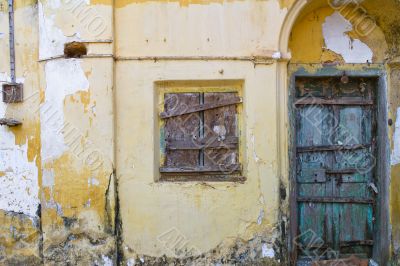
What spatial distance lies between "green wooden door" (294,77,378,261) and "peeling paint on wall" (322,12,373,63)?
0.90ft

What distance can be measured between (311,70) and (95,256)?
10.6 feet

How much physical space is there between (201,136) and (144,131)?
0.65 meters

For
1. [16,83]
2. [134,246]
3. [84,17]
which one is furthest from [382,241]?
[16,83]

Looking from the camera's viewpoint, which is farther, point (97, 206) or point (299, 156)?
point (299, 156)

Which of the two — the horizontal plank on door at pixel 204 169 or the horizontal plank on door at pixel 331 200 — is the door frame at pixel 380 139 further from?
the horizontal plank on door at pixel 204 169

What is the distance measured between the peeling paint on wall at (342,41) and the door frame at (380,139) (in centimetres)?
11

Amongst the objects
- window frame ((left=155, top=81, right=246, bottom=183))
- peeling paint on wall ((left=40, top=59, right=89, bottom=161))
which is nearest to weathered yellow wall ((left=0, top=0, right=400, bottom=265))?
peeling paint on wall ((left=40, top=59, right=89, bottom=161))

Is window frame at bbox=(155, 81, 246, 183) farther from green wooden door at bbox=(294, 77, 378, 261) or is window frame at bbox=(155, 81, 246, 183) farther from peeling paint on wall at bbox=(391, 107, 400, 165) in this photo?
peeling paint on wall at bbox=(391, 107, 400, 165)

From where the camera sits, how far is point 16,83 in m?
4.82

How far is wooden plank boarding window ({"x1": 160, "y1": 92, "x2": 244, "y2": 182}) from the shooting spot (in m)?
4.77

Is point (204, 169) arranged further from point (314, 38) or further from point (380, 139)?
point (380, 139)

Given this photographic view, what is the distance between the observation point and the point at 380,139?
499 cm

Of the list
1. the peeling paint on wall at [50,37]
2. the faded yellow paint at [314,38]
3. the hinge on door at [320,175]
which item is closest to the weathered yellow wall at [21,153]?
the peeling paint on wall at [50,37]

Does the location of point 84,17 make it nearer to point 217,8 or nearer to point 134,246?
point 217,8
